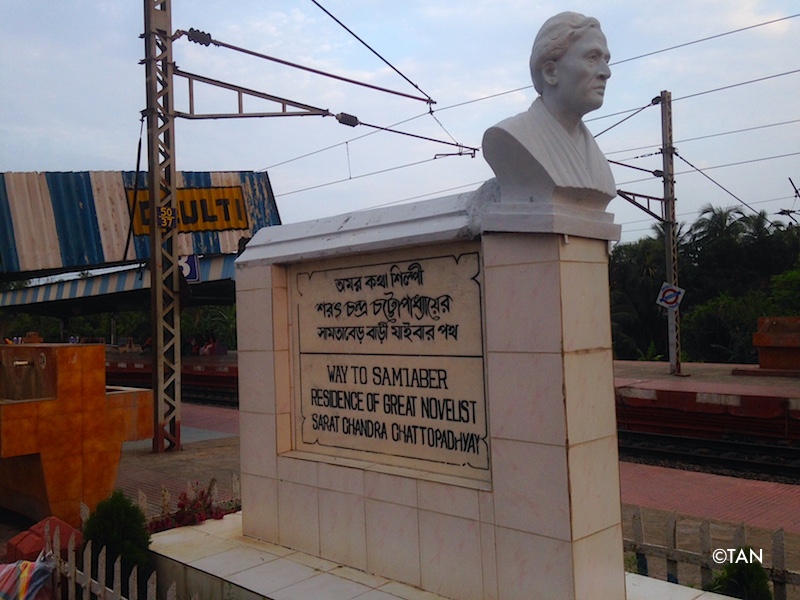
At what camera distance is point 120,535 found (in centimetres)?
492

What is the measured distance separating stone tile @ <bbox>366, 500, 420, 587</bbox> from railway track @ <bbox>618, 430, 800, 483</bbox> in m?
7.00

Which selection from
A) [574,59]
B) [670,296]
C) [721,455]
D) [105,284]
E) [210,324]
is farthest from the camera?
[210,324]

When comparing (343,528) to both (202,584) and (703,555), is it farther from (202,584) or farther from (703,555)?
(703,555)

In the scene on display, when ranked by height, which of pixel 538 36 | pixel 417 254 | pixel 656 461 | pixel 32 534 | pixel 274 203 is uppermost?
pixel 274 203

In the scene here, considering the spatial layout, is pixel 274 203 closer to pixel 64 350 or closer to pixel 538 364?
pixel 64 350

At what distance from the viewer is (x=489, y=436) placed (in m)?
3.97

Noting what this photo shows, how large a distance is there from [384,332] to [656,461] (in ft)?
24.0

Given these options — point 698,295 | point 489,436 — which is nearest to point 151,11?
point 489,436

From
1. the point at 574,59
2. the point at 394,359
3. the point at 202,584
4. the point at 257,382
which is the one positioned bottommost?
the point at 202,584

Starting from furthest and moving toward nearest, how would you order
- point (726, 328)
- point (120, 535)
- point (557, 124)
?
point (726, 328) < point (120, 535) < point (557, 124)

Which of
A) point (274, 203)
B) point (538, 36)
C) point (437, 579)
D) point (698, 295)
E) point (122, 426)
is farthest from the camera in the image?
point (698, 295)

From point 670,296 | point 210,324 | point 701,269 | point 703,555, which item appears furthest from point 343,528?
point 210,324

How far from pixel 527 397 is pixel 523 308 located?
480mm

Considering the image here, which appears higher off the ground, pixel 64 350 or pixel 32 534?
pixel 64 350
